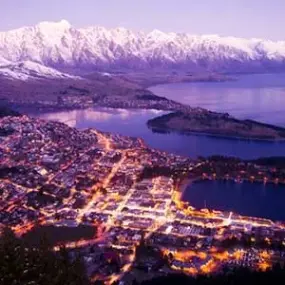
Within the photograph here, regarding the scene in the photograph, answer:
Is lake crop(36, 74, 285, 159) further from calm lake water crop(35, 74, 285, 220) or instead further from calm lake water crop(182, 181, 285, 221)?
calm lake water crop(182, 181, 285, 221)

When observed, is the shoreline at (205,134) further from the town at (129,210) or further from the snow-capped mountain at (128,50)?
the snow-capped mountain at (128,50)

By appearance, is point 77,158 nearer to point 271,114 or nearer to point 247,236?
point 247,236

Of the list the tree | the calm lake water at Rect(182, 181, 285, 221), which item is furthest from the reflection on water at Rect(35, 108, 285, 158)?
the tree

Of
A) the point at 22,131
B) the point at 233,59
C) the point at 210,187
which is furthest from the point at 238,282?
the point at 233,59

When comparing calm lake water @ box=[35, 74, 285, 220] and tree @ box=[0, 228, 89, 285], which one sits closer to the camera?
tree @ box=[0, 228, 89, 285]

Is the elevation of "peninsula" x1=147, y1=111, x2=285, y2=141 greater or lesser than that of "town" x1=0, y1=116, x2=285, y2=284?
greater

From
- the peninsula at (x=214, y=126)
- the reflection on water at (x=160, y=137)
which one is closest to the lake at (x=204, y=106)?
the reflection on water at (x=160, y=137)
